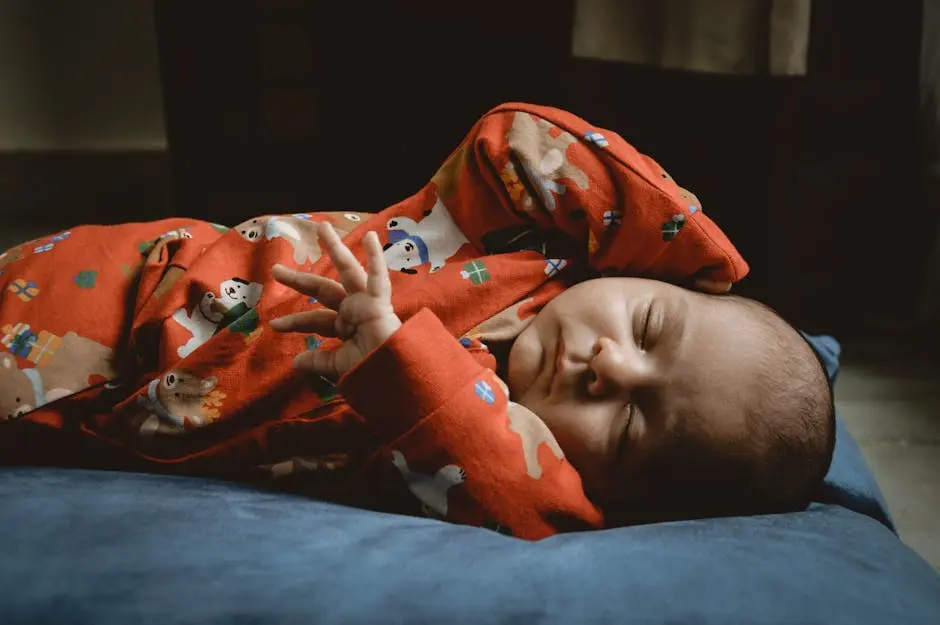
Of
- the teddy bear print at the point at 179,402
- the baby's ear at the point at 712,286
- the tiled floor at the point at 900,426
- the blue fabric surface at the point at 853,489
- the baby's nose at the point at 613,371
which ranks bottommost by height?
the tiled floor at the point at 900,426

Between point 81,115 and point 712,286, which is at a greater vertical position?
point 81,115

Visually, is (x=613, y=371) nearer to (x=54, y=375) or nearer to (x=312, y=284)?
(x=312, y=284)

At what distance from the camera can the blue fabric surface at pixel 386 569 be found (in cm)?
51

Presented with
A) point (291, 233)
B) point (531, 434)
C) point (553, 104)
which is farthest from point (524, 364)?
point (553, 104)

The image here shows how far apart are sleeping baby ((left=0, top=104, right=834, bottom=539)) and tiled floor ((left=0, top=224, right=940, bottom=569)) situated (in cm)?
53

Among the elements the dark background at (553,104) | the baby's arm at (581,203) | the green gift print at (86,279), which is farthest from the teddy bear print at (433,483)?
the dark background at (553,104)

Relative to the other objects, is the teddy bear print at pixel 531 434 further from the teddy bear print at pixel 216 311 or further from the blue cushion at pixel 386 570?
the teddy bear print at pixel 216 311

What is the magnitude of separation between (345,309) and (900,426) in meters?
1.20

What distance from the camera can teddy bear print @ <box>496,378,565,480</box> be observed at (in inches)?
28.9

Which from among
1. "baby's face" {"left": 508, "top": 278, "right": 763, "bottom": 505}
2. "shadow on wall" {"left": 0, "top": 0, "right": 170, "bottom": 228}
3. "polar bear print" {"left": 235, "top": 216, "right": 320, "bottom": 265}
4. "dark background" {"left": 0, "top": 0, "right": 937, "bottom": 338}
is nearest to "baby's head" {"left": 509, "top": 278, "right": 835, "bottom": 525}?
"baby's face" {"left": 508, "top": 278, "right": 763, "bottom": 505}

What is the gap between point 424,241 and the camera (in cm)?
94

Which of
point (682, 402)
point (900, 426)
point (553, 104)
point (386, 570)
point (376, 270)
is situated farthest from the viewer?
point (553, 104)

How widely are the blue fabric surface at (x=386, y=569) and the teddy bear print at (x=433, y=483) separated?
4 cm

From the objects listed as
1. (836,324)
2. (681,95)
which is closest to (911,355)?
(836,324)
